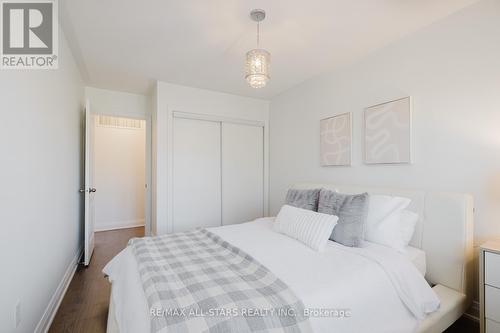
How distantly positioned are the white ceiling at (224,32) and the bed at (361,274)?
1453 mm

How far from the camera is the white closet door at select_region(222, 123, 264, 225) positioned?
385 centimetres

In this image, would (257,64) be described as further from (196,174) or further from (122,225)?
(122,225)

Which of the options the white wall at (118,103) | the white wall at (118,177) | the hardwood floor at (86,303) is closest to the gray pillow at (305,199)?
the hardwood floor at (86,303)

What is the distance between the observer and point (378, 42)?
2285 millimetres

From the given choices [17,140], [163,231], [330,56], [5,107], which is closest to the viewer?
[5,107]

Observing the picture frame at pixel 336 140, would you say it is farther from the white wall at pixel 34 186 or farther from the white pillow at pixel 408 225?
the white wall at pixel 34 186

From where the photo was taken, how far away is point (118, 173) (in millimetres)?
4984

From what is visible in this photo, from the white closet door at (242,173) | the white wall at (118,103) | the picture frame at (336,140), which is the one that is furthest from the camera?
the white closet door at (242,173)

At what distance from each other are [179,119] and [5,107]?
2.26 metres

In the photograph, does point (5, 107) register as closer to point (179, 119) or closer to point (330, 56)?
point (179, 119)

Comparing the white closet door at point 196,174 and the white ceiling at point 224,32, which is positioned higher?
the white ceiling at point 224,32

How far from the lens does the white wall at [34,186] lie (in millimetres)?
1277

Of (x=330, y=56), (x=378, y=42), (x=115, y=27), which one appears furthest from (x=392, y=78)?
(x=115, y=27)

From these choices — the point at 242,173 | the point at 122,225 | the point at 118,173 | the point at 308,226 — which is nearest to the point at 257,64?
the point at 308,226
